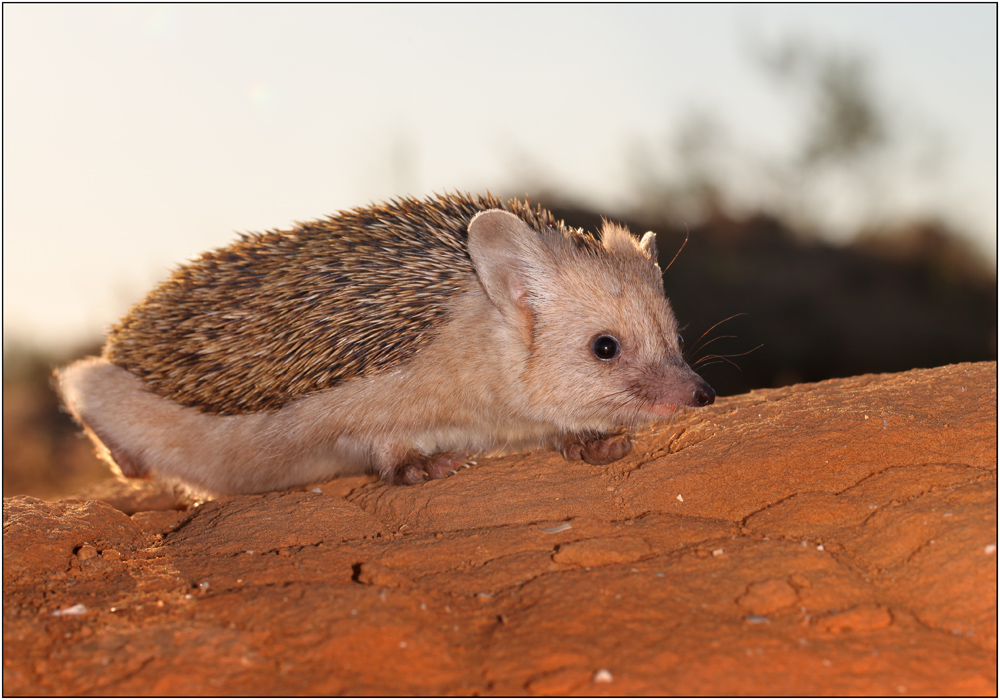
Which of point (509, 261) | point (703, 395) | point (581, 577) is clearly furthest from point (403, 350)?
point (581, 577)


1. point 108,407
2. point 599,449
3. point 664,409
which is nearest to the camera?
point 664,409

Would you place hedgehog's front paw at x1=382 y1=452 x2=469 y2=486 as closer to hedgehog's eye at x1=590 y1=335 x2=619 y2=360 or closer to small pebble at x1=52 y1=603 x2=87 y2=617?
hedgehog's eye at x1=590 y1=335 x2=619 y2=360

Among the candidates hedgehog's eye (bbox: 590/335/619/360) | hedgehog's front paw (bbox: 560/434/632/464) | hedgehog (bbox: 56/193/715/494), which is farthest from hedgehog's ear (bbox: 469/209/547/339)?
hedgehog's front paw (bbox: 560/434/632/464)

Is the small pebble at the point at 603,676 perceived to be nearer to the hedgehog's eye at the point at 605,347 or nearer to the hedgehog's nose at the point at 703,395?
the hedgehog's nose at the point at 703,395

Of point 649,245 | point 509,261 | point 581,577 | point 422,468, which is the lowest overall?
point 422,468

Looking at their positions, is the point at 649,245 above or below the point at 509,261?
below

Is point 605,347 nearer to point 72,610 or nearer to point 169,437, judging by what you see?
point 72,610
